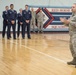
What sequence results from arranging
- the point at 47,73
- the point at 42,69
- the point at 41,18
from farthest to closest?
the point at 41,18 → the point at 42,69 → the point at 47,73

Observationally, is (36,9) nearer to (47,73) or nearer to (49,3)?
(49,3)

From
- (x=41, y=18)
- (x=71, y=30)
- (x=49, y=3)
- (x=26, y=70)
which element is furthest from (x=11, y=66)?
(x=49, y=3)

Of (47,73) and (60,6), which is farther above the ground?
(60,6)

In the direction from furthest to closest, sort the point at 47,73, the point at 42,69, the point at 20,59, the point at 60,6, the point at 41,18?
the point at 60,6
the point at 41,18
the point at 20,59
the point at 42,69
the point at 47,73

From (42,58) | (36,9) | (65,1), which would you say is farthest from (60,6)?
(42,58)

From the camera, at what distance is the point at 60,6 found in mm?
21828

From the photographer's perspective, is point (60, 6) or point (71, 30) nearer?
point (71, 30)

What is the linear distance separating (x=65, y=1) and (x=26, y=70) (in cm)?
1595

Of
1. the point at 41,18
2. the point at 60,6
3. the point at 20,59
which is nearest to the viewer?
the point at 20,59

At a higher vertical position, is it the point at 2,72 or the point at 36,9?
the point at 36,9

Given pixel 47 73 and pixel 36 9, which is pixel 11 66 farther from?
pixel 36 9

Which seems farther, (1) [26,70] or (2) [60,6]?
(2) [60,6]

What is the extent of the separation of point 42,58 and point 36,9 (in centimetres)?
1270

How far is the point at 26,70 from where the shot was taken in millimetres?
6660
